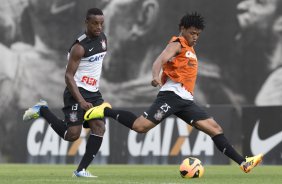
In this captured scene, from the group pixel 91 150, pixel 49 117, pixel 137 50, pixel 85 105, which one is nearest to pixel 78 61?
pixel 85 105

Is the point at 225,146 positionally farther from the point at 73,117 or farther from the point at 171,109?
the point at 73,117

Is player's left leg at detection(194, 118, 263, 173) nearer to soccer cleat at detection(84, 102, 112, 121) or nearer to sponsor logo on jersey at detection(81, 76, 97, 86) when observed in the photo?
soccer cleat at detection(84, 102, 112, 121)

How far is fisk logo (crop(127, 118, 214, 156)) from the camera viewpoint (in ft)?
62.3

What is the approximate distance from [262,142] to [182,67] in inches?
271

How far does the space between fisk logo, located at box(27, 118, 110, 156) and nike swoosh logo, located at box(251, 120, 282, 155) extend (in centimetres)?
317

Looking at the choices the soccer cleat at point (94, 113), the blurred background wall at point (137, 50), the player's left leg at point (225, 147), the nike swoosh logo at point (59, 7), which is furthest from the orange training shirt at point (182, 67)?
the nike swoosh logo at point (59, 7)

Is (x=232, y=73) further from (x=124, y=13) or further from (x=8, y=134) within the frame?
(x=8, y=134)

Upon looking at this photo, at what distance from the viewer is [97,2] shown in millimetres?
27641

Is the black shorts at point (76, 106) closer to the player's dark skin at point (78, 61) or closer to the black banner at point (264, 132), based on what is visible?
the player's dark skin at point (78, 61)

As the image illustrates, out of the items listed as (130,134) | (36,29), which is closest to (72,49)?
(130,134)

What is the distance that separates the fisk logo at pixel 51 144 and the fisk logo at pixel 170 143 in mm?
779

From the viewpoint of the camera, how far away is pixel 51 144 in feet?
66.1

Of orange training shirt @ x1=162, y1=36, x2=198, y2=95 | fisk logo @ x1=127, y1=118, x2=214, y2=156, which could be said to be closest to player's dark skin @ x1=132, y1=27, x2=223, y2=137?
orange training shirt @ x1=162, y1=36, x2=198, y2=95

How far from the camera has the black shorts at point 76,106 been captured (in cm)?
1253
